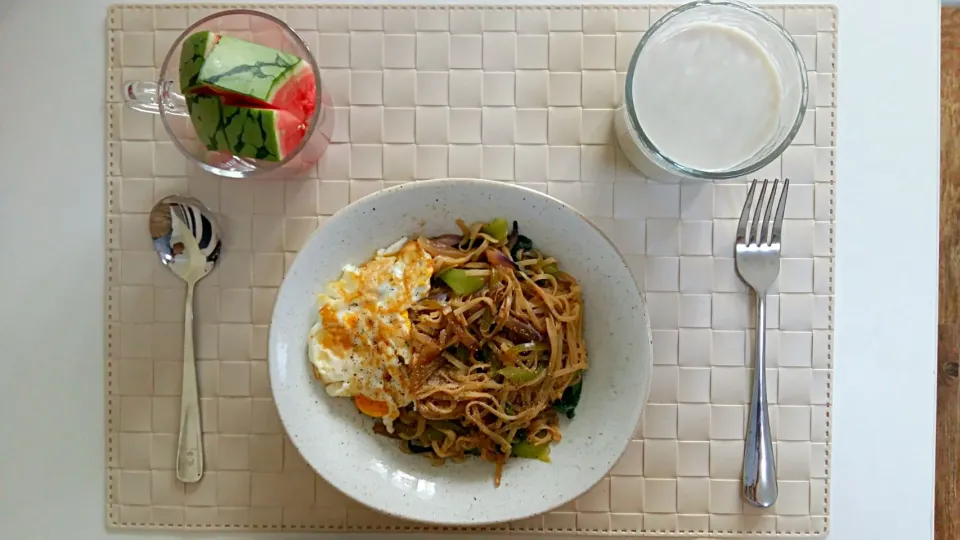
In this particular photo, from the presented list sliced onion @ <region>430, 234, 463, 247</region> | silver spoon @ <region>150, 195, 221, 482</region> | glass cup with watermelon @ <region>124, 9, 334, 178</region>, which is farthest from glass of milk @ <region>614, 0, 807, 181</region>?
silver spoon @ <region>150, 195, 221, 482</region>

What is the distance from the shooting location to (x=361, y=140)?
1.45m

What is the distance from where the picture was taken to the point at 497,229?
Answer: 134 centimetres

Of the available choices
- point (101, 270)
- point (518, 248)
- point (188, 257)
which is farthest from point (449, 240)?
point (101, 270)

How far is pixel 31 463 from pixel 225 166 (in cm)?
81

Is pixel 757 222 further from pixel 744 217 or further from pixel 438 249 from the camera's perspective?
pixel 438 249

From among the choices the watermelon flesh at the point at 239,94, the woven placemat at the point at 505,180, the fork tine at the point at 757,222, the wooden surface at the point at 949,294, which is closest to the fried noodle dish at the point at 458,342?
the woven placemat at the point at 505,180

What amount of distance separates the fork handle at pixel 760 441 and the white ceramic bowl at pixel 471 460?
0.31 metres

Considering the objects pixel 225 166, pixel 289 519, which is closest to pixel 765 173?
pixel 225 166

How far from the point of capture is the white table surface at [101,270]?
1462 millimetres

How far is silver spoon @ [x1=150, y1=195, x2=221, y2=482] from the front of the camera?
144 cm

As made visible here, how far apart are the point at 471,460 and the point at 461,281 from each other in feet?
1.21

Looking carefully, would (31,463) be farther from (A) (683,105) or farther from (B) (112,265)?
(A) (683,105)

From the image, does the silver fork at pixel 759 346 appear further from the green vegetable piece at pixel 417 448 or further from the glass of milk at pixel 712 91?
the green vegetable piece at pixel 417 448

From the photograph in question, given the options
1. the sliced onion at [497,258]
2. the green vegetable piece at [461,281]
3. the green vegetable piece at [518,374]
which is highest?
the sliced onion at [497,258]
